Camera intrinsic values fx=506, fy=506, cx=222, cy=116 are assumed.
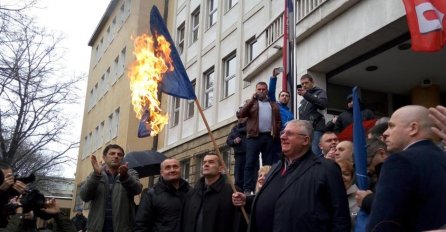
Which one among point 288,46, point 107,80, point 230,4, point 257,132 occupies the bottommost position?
point 257,132

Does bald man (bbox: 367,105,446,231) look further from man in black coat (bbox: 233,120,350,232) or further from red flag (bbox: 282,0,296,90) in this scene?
red flag (bbox: 282,0,296,90)

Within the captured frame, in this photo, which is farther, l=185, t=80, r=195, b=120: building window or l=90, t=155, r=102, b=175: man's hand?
l=185, t=80, r=195, b=120: building window

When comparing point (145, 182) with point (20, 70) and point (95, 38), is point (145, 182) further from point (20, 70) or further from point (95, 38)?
point (95, 38)

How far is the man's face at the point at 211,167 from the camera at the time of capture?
5508mm

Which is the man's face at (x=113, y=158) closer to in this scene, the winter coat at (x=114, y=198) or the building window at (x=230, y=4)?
the winter coat at (x=114, y=198)

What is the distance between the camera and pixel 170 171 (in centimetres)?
594

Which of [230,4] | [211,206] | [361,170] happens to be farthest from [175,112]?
[361,170]

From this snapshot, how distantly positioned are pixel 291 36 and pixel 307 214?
574cm

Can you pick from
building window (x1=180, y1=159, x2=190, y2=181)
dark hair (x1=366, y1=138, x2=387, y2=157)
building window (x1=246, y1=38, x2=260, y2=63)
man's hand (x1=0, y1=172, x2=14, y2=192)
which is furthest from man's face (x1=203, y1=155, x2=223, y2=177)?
building window (x1=180, y1=159, x2=190, y2=181)

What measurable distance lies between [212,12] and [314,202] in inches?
710

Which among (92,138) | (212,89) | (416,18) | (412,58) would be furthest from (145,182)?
(416,18)

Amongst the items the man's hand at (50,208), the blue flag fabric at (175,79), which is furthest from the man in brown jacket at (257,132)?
the man's hand at (50,208)

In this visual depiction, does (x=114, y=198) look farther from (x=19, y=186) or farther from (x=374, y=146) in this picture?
(x=374, y=146)

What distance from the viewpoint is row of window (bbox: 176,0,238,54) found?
20.4 m
